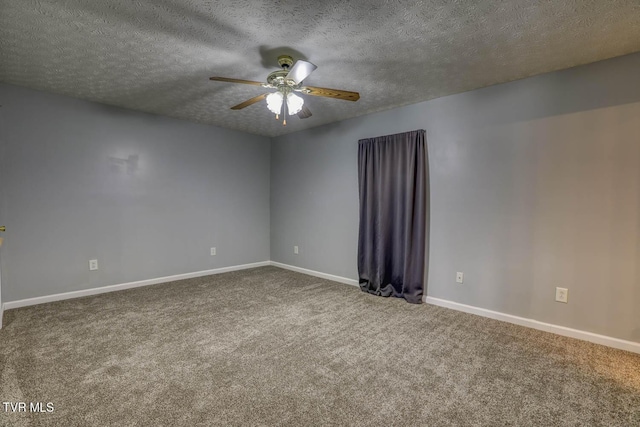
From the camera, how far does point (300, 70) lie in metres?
2.09

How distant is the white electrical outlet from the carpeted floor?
316 millimetres

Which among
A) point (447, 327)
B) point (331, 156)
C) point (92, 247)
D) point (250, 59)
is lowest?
point (447, 327)

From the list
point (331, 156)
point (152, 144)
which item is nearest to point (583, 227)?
point (331, 156)

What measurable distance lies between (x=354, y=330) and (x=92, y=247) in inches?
129

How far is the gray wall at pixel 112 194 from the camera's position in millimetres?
3219

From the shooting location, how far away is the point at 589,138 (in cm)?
249

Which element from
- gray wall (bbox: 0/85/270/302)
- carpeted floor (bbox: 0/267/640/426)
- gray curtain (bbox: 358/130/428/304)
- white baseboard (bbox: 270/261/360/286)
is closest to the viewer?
carpeted floor (bbox: 0/267/640/426)

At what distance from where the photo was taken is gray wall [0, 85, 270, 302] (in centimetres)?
322

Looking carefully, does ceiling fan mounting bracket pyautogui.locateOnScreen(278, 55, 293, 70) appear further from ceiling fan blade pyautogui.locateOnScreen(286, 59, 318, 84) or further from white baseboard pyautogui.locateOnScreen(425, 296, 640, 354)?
white baseboard pyautogui.locateOnScreen(425, 296, 640, 354)

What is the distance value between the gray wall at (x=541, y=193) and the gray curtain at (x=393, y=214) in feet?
0.46

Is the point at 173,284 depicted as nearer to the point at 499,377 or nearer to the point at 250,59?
the point at 250,59

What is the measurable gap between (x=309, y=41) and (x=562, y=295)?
2958mm

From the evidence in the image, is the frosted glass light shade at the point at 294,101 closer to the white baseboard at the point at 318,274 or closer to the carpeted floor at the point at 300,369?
the carpeted floor at the point at 300,369

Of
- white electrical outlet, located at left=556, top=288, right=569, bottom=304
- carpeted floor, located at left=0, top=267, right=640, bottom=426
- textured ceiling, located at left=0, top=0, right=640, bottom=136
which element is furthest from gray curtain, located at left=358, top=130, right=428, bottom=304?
white electrical outlet, located at left=556, top=288, right=569, bottom=304
